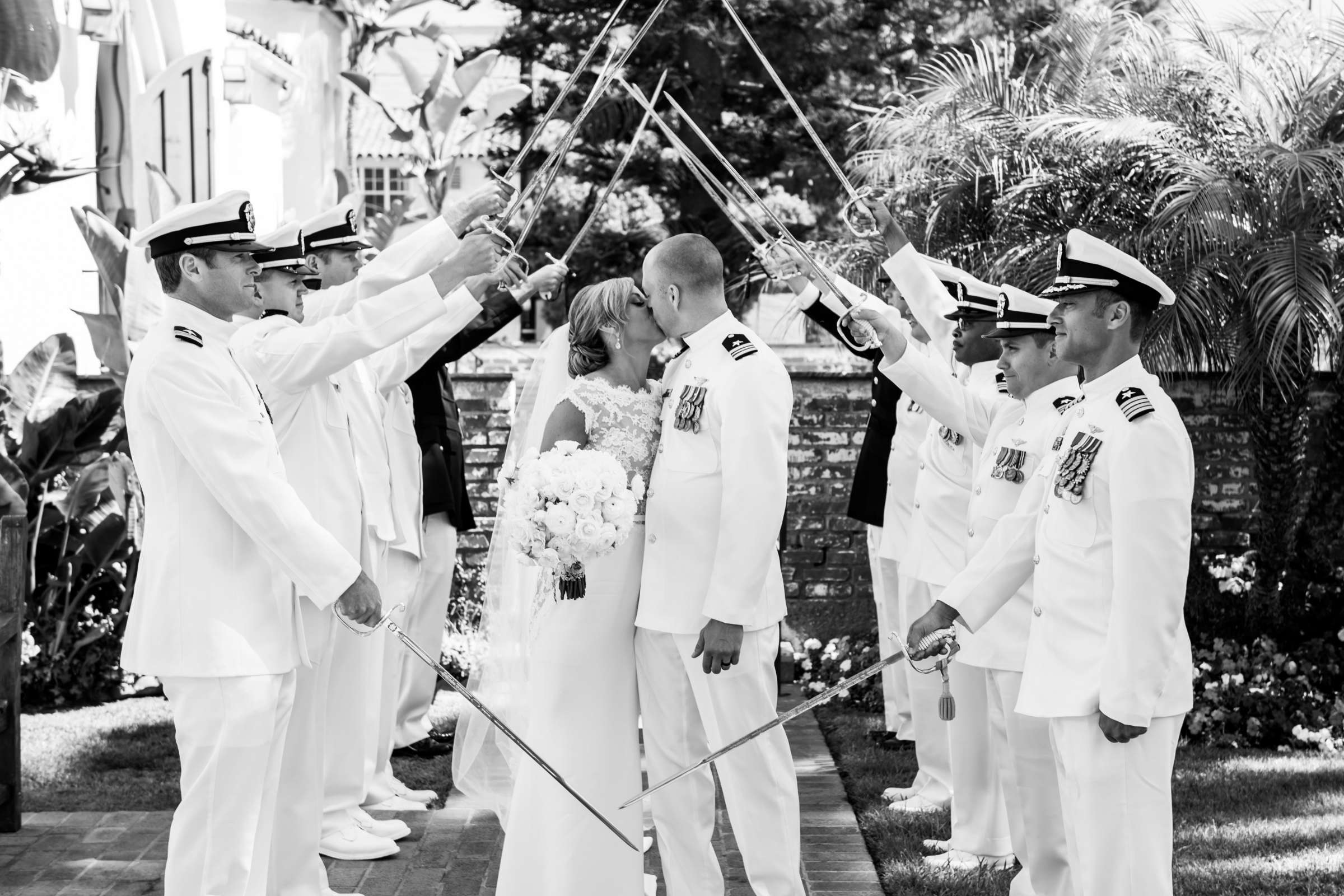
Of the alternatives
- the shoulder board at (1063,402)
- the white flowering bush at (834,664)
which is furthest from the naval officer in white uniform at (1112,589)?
the white flowering bush at (834,664)

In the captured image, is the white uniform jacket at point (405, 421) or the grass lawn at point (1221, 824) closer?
the grass lawn at point (1221, 824)

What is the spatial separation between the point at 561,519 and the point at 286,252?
5.31 ft

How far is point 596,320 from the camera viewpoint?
4.88 meters

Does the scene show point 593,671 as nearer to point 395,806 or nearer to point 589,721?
point 589,721

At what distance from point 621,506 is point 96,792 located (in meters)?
3.79

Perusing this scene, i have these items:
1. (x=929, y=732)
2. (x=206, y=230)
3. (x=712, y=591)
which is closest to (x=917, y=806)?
(x=929, y=732)

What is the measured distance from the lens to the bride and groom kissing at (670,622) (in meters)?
4.74

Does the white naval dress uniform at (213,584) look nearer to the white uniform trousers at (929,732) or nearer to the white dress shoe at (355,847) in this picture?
the white dress shoe at (355,847)

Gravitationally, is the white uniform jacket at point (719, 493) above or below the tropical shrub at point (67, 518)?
above

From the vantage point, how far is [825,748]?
756cm

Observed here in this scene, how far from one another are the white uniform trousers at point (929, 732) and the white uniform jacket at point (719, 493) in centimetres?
193

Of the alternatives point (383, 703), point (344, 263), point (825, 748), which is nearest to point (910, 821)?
point (825, 748)

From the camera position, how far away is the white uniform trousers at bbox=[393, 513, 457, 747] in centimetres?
741

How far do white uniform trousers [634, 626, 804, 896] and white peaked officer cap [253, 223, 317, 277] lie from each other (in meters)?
1.82
